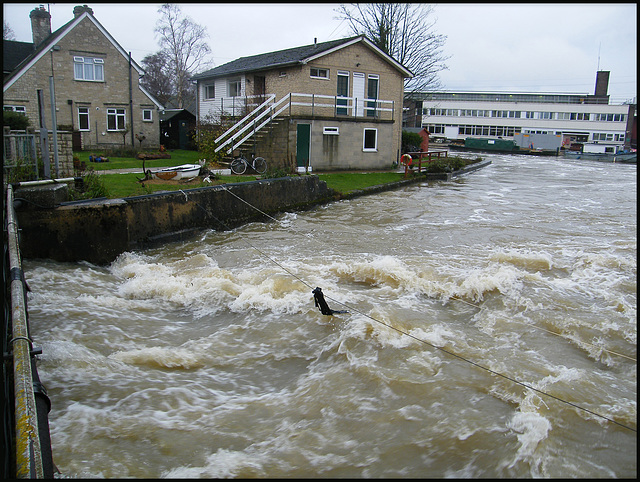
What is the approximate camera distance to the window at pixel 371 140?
1063 inches

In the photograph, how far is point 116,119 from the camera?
1276 inches

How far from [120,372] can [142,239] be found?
613 centimetres

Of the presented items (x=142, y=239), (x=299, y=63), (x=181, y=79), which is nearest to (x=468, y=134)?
(x=181, y=79)

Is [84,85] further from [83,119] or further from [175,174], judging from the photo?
[175,174]

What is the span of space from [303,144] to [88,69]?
53.5ft

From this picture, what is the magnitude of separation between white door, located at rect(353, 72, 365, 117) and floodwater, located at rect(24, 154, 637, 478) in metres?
17.4

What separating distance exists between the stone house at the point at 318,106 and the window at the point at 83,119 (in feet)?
24.2

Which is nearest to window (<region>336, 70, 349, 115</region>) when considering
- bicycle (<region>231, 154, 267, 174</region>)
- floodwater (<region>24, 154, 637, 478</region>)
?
bicycle (<region>231, 154, 267, 174</region>)

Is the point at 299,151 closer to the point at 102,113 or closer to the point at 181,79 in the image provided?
the point at 102,113

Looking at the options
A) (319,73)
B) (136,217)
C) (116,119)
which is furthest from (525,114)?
(136,217)

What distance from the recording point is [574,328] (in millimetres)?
7082

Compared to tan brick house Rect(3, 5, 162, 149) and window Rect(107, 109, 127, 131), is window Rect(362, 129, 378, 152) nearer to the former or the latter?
tan brick house Rect(3, 5, 162, 149)

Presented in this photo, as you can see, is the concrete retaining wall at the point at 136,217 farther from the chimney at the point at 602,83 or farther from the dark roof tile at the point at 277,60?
the chimney at the point at 602,83

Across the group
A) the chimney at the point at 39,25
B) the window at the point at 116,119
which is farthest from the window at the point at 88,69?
Answer: the chimney at the point at 39,25
